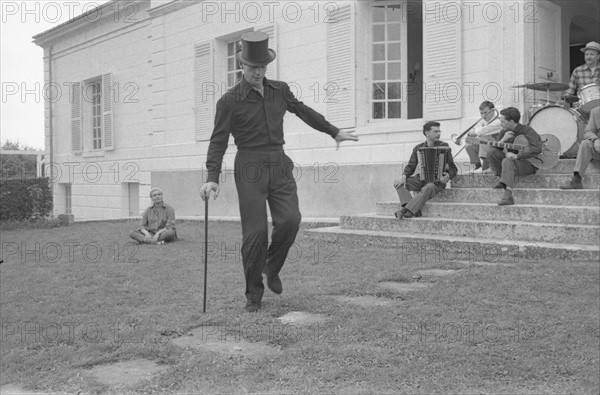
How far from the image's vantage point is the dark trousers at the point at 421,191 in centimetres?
932

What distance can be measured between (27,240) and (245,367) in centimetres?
982

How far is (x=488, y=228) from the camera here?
834 centimetres

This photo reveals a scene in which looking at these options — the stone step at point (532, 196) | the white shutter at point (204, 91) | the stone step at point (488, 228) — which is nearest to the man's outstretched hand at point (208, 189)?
the stone step at point (488, 228)

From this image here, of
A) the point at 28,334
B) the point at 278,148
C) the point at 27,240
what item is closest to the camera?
the point at 28,334

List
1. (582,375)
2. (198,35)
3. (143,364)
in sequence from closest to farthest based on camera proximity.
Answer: (582,375)
(143,364)
(198,35)

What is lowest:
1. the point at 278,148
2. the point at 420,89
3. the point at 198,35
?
the point at 278,148

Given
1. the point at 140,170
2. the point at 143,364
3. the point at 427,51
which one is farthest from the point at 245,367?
the point at 140,170

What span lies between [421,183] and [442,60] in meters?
2.80

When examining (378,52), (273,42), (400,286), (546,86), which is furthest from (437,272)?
(273,42)

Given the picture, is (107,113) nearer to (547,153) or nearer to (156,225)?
(156,225)

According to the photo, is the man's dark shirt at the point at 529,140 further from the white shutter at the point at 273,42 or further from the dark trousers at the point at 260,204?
the white shutter at the point at 273,42

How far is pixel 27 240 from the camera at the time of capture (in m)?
12.6

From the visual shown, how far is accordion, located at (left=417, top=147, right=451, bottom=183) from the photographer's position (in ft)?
30.7

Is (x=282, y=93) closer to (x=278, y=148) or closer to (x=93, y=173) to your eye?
(x=278, y=148)
